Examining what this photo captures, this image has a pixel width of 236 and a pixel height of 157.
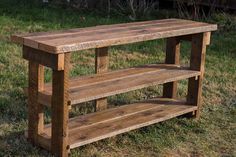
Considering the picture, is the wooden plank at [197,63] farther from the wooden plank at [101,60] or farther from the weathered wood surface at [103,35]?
the wooden plank at [101,60]

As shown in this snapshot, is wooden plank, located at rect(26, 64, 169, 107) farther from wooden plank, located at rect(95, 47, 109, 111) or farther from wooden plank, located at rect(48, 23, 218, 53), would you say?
wooden plank, located at rect(48, 23, 218, 53)

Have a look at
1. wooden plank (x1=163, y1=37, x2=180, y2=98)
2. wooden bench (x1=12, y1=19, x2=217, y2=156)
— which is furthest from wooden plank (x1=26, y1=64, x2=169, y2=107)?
wooden plank (x1=163, y1=37, x2=180, y2=98)

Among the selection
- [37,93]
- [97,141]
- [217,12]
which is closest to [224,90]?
[97,141]

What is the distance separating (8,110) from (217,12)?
21.4 ft

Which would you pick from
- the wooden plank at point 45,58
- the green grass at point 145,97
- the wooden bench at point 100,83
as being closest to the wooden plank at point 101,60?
the wooden bench at point 100,83

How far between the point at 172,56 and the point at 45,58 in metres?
1.85

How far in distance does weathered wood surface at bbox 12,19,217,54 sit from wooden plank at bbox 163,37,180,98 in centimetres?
26

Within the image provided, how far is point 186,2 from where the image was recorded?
10695mm

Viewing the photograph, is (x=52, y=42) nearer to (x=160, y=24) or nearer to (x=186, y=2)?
(x=160, y=24)

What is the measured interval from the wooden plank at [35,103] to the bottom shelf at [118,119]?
80 mm

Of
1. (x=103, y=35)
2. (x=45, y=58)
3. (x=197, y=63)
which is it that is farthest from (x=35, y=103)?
(x=197, y=63)

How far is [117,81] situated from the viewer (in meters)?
4.55

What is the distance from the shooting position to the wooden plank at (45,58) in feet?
12.3

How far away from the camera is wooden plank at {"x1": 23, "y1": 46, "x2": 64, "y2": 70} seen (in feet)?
12.3
